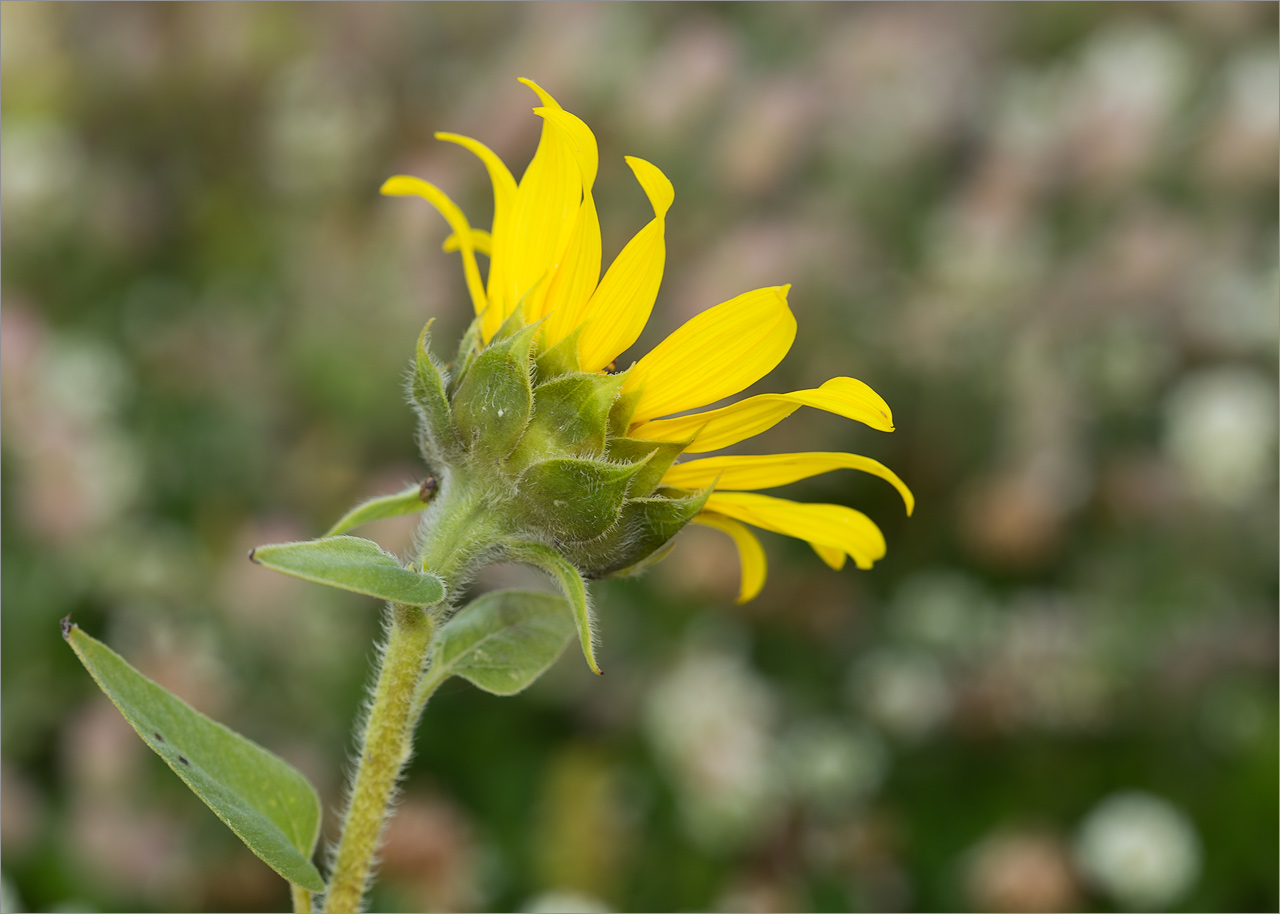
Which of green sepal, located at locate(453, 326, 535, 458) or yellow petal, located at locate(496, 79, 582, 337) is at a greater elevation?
yellow petal, located at locate(496, 79, 582, 337)

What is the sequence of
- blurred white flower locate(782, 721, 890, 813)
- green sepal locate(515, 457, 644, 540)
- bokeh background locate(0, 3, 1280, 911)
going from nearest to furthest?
green sepal locate(515, 457, 644, 540) → bokeh background locate(0, 3, 1280, 911) → blurred white flower locate(782, 721, 890, 813)

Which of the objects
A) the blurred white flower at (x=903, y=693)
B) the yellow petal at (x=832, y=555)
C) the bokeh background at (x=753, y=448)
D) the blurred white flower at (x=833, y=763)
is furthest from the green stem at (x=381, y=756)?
the blurred white flower at (x=903, y=693)

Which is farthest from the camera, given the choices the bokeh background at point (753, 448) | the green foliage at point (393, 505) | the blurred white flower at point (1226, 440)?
the blurred white flower at point (1226, 440)

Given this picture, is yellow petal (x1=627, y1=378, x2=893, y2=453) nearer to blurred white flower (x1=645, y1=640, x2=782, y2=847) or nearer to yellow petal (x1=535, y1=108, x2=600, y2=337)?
yellow petal (x1=535, y1=108, x2=600, y2=337)

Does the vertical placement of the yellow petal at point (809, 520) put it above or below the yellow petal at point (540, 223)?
below

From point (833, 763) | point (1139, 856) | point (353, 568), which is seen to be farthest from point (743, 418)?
point (1139, 856)

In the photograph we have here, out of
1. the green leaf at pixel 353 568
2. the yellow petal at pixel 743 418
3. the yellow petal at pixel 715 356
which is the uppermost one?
the yellow petal at pixel 715 356

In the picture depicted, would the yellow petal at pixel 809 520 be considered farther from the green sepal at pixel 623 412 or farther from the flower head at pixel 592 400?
the green sepal at pixel 623 412

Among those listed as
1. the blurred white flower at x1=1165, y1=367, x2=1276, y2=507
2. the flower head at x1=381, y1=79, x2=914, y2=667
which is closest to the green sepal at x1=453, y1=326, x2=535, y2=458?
the flower head at x1=381, y1=79, x2=914, y2=667

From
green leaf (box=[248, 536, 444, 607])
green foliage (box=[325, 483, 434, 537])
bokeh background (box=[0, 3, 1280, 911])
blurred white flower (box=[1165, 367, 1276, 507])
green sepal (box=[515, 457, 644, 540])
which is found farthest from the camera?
blurred white flower (box=[1165, 367, 1276, 507])
